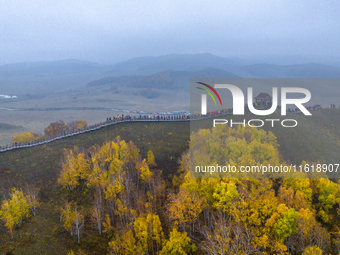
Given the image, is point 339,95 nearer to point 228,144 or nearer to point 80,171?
point 228,144

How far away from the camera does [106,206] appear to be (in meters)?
35.0

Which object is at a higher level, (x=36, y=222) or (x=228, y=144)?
(x=228, y=144)

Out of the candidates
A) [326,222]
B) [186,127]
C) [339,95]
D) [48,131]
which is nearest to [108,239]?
[326,222]

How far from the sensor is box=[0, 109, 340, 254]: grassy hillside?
29531 mm

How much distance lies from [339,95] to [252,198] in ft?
490

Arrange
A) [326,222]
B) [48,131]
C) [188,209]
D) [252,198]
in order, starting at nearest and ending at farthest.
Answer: [252,198], [188,209], [326,222], [48,131]

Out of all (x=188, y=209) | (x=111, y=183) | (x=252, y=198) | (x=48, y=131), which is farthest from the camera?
(x=48, y=131)

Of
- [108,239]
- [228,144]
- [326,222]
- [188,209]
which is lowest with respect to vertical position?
[108,239]

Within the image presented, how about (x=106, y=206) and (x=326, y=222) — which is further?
(x=106, y=206)

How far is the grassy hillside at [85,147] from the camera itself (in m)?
29.5

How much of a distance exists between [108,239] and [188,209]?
12.6 meters

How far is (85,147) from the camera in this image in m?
48.6

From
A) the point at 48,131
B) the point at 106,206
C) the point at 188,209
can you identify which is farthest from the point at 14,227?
the point at 48,131

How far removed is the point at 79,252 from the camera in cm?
2788
